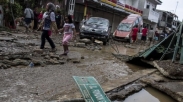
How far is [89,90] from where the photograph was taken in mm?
2992

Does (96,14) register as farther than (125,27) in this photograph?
Yes

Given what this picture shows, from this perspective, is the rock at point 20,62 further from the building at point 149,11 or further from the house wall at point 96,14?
the building at point 149,11

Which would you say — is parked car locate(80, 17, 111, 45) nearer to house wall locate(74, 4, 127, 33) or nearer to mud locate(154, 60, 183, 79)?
mud locate(154, 60, 183, 79)

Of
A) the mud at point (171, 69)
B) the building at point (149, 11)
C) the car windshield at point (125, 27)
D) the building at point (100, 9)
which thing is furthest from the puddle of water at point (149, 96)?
the building at point (149, 11)

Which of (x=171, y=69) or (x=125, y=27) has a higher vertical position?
(x=125, y=27)

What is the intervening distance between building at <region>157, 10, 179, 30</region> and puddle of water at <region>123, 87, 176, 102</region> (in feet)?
129

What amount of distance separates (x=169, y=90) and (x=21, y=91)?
9.91 feet

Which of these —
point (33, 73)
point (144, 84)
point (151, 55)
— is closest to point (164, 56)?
point (151, 55)

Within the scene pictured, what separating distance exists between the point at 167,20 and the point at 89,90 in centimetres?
4486

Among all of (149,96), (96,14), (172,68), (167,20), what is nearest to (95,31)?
(172,68)

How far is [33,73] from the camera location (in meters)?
4.41

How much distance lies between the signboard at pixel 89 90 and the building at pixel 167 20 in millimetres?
40911

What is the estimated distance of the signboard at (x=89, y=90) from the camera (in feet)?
9.46

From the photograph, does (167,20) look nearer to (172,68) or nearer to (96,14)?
(96,14)
